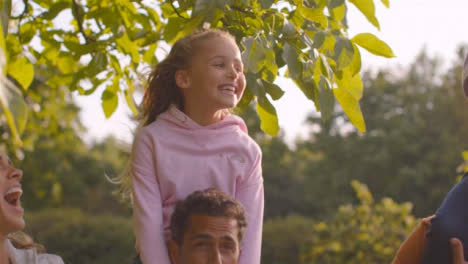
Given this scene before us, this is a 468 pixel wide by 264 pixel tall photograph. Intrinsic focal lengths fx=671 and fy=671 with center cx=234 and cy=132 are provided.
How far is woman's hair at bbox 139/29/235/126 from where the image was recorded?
3012mm

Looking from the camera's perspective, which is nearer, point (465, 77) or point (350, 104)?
point (465, 77)

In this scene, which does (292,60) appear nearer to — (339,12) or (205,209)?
(339,12)

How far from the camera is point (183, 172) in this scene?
2859mm

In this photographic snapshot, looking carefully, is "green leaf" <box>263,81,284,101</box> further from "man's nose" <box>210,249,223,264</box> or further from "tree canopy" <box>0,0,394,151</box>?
"man's nose" <box>210,249,223,264</box>

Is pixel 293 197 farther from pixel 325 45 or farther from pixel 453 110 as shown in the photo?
Result: pixel 325 45

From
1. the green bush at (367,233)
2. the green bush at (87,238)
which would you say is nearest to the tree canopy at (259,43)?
the green bush at (367,233)

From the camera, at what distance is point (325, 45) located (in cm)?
274

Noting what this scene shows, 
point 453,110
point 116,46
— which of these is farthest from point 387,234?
point 453,110

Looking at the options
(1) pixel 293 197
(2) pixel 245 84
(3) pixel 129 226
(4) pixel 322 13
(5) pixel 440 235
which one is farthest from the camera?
(1) pixel 293 197

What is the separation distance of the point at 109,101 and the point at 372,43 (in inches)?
91.1

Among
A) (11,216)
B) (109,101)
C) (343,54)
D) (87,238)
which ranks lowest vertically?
(87,238)

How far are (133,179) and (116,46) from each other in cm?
176

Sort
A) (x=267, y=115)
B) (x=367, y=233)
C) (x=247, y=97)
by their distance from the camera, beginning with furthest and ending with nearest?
(x=367, y=233) → (x=247, y=97) → (x=267, y=115)

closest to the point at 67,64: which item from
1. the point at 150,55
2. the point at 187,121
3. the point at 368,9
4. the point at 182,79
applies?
the point at 150,55
